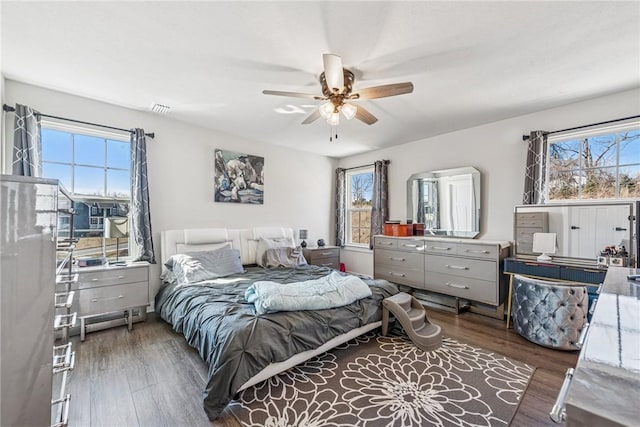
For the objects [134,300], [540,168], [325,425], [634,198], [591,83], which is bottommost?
[325,425]

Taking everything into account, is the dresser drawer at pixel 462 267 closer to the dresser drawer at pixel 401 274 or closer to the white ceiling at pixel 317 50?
the dresser drawer at pixel 401 274

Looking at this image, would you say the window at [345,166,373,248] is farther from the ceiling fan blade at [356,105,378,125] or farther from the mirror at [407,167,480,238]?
the ceiling fan blade at [356,105,378,125]

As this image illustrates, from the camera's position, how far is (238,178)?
437 centimetres

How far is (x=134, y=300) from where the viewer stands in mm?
2994

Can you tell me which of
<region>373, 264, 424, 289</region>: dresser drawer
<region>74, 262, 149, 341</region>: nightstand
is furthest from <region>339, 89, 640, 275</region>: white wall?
<region>74, 262, 149, 341</region>: nightstand

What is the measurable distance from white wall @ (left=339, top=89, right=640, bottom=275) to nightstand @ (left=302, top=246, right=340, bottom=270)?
1361mm

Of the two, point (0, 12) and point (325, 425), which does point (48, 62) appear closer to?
point (0, 12)

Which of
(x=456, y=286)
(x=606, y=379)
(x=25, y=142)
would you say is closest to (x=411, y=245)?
(x=456, y=286)

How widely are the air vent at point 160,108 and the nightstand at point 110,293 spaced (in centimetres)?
186

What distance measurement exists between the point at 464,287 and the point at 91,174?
4.82 m

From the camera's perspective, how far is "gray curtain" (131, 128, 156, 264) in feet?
10.8

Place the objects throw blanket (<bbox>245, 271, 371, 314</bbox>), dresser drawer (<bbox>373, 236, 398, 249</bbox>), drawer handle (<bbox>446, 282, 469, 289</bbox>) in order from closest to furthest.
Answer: throw blanket (<bbox>245, 271, 371, 314</bbox>) → drawer handle (<bbox>446, 282, 469, 289</bbox>) → dresser drawer (<bbox>373, 236, 398, 249</bbox>)

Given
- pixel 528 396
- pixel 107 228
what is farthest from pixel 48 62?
pixel 528 396

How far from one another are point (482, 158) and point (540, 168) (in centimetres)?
71
